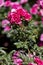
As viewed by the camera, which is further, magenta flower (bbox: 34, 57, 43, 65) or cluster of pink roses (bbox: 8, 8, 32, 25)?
cluster of pink roses (bbox: 8, 8, 32, 25)

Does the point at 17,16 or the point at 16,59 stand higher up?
the point at 17,16

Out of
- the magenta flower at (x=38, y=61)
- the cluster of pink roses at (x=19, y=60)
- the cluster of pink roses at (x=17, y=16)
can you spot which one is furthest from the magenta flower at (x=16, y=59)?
the cluster of pink roses at (x=17, y=16)

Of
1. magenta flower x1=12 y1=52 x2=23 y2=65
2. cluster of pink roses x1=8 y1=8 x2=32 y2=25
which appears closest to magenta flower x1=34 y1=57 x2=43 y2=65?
magenta flower x1=12 y1=52 x2=23 y2=65

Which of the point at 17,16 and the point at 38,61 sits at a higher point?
the point at 17,16

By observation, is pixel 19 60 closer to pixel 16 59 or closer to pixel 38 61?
pixel 16 59

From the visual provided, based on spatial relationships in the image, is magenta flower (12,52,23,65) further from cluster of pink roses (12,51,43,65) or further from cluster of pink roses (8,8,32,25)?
cluster of pink roses (8,8,32,25)

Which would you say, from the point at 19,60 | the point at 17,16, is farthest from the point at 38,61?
the point at 17,16

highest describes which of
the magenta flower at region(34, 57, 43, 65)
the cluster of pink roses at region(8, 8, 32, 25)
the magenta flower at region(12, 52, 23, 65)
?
the cluster of pink roses at region(8, 8, 32, 25)

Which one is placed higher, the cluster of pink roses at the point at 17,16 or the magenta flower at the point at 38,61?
the cluster of pink roses at the point at 17,16

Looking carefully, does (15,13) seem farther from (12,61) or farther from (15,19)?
(12,61)

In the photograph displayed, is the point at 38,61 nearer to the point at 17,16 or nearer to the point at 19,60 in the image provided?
the point at 19,60

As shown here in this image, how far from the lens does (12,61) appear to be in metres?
2.85

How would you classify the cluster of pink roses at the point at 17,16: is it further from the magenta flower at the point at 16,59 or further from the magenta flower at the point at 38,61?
the magenta flower at the point at 38,61

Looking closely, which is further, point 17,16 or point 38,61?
point 17,16
